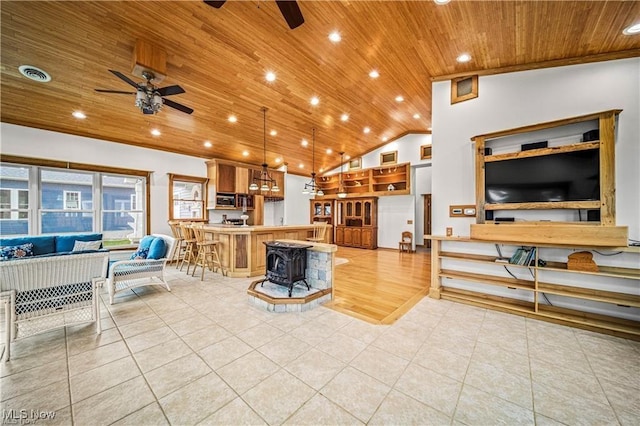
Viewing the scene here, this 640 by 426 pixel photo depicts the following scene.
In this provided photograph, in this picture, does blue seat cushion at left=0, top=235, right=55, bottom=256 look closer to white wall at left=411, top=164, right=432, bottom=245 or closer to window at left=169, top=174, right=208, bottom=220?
window at left=169, top=174, right=208, bottom=220

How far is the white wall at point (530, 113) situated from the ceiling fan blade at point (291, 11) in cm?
295

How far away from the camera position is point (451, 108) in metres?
3.95

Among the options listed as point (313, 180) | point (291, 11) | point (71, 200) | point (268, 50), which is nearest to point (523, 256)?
point (291, 11)

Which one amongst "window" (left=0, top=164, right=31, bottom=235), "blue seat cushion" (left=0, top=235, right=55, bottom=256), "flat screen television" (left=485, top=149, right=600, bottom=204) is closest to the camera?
"flat screen television" (left=485, top=149, right=600, bottom=204)

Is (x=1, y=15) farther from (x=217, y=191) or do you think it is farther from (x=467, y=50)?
(x=467, y=50)

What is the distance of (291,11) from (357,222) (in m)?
7.92

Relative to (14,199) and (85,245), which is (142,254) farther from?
(14,199)

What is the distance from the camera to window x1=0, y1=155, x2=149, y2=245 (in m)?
4.57

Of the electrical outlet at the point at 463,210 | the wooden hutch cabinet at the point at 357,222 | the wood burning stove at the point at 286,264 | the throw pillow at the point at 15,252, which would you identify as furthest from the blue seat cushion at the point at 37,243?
the wooden hutch cabinet at the point at 357,222

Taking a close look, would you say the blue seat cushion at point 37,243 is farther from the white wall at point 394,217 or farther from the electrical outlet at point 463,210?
the white wall at point 394,217

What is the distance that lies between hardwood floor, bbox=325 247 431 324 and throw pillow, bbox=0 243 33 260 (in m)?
4.74

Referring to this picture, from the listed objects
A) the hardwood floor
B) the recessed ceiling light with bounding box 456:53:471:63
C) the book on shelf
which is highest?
the recessed ceiling light with bounding box 456:53:471:63

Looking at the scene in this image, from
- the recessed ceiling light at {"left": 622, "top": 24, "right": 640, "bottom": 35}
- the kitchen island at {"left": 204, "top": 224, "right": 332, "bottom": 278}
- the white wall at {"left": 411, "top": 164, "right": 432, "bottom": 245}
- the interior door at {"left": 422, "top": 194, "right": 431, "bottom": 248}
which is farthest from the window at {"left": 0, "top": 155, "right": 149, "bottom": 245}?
the interior door at {"left": 422, "top": 194, "right": 431, "bottom": 248}

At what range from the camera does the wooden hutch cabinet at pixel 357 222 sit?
8953 millimetres
